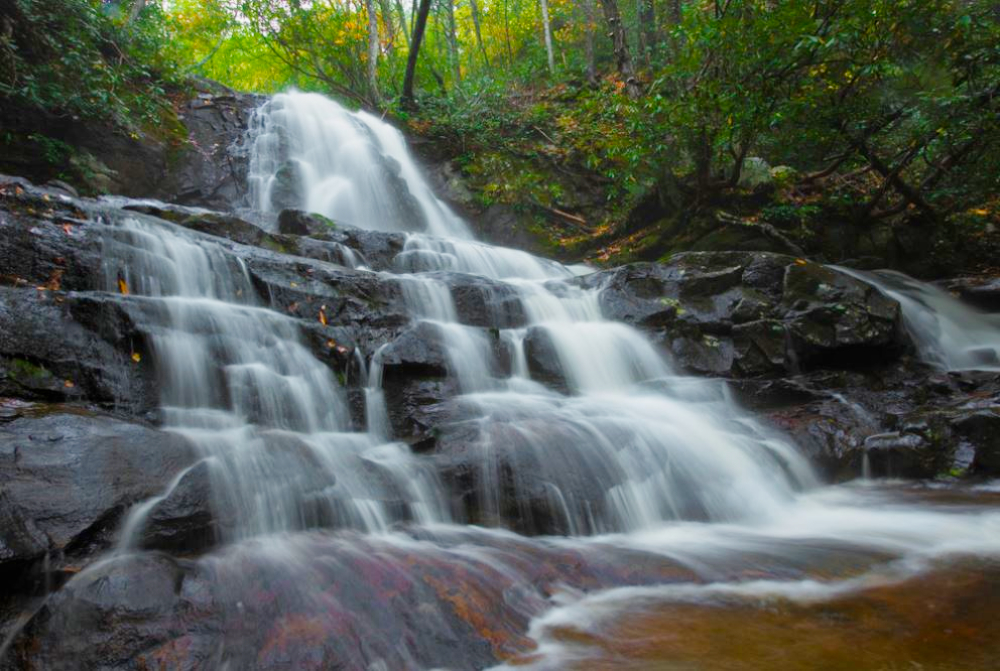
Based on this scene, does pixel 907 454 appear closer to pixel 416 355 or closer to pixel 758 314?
pixel 758 314

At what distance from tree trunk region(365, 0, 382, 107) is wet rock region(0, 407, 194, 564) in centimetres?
1322

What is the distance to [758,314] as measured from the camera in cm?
642

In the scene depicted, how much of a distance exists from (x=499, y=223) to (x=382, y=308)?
6804 mm

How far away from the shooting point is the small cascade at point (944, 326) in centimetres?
708

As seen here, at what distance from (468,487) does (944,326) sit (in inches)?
296

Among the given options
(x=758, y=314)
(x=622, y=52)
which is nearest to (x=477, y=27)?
(x=622, y=52)

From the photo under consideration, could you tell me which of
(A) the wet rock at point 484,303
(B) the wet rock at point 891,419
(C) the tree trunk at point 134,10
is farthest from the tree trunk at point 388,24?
(B) the wet rock at point 891,419

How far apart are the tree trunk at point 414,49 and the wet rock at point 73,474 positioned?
36.0 feet

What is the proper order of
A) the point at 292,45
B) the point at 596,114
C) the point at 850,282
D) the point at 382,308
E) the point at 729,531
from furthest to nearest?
the point at 292,45 < the point at 596,114 < the point at 850,282 < the point at 382,308 < the point at 729,531

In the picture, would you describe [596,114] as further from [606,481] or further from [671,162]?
[606,481]

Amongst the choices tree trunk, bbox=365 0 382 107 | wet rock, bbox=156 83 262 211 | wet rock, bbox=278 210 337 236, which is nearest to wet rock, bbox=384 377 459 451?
wet rock, bbox=278 210 337 236

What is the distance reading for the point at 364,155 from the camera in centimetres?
1222

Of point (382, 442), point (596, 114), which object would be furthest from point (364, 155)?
point (382, 442)

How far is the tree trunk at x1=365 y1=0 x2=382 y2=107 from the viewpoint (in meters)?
14.4
